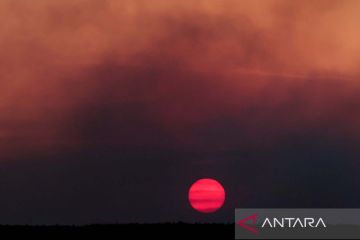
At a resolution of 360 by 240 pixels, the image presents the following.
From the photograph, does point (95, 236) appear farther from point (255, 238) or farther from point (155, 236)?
point (255, 238)

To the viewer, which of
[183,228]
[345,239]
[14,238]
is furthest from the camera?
[183,228]

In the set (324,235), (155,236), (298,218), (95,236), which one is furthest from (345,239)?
(95,236)

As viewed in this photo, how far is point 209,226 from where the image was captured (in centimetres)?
8050

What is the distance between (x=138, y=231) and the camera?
75812 mm

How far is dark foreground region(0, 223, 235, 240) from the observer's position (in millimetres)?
72000

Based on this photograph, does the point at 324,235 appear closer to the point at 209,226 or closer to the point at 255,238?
the point at 255,238

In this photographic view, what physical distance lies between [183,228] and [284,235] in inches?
526

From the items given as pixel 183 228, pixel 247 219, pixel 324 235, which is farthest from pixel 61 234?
pixel 324 235

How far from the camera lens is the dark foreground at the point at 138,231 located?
7200cm

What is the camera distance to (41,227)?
81875 millimetres

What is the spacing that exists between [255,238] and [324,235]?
6357 millimetres

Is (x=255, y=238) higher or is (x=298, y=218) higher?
(x=298, y=218)

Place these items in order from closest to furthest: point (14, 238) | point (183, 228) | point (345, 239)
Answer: point (345, 239), point (14, 238), point (183, 228)

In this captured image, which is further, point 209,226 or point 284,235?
point 209,226
